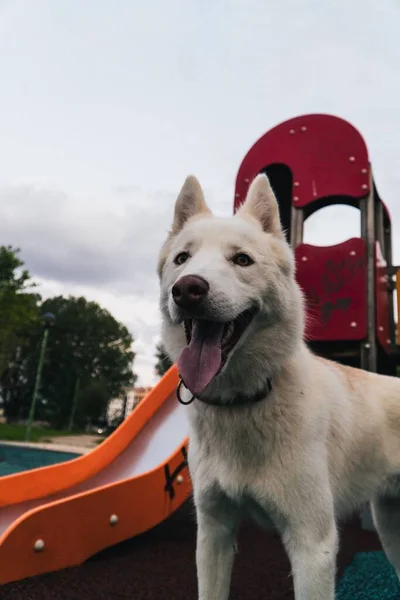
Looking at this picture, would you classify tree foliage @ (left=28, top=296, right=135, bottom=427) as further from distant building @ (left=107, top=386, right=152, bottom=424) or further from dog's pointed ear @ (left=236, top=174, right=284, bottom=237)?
dog's pointed ear @ (left=236, top=174, right=284, bottom=237)

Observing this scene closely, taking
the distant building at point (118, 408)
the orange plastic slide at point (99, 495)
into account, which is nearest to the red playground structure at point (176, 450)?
the orange plastic slide at point (99, 495)

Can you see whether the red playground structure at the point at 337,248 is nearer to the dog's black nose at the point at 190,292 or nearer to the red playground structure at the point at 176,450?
the red playground structure at the point at 176,450

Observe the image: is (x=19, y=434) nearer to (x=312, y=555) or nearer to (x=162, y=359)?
(x=162, y=359)

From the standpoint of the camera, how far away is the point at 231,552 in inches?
90.1

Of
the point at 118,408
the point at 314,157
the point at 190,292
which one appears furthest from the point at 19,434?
the point at 118,408

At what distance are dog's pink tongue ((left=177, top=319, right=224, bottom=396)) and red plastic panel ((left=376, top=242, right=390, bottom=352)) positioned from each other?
14.8 ft

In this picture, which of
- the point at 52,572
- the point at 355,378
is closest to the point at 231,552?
the point at 355,378

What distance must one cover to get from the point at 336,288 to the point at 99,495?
3952 mm

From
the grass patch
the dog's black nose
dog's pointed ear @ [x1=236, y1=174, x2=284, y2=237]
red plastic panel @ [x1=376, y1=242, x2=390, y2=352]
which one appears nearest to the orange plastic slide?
the dog's black nose

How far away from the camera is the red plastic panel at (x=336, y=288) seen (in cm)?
591

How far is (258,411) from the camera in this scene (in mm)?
2150

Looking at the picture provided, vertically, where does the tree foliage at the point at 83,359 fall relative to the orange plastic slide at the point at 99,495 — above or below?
above

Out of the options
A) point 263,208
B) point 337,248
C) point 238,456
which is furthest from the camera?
point 337,248

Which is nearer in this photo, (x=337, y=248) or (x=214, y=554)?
(x=214, y=554)
